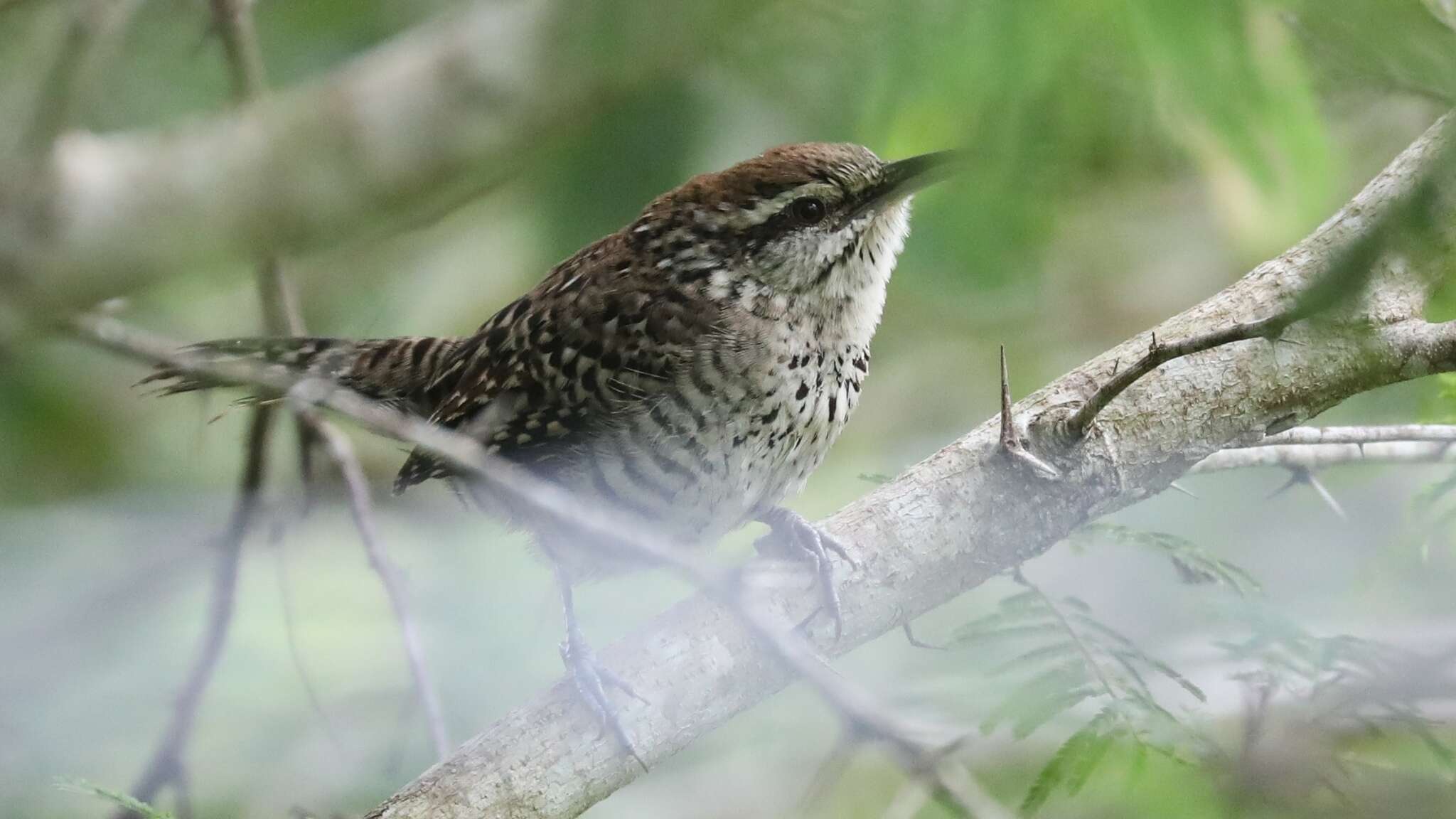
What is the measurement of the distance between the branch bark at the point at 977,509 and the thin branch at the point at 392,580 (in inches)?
11.0

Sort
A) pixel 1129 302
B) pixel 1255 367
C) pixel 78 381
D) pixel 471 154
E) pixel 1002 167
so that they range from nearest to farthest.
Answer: pixel 1002 167 → pixel 1255 367 → pixel 471 154 → pixel 78 381 → pixel 1129 302

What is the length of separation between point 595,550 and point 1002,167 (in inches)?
62.7

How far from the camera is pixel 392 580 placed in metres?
2.21

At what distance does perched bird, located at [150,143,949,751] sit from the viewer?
2.17 meters

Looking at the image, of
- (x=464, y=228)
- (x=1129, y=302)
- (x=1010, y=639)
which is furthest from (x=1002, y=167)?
(x=1129, y=302)

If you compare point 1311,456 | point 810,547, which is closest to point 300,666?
point 810,547

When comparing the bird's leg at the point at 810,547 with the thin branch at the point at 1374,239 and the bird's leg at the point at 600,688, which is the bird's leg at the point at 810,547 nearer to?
the bird's leg at the point at 600,688

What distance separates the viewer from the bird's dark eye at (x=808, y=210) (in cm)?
224

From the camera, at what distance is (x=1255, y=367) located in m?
1.74

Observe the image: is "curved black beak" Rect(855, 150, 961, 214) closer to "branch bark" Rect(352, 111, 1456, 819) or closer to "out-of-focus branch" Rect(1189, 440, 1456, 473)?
"branch bark" Rect(352, 111, 1456, 819)

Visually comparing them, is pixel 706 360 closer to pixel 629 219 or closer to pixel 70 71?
pixel 629 219

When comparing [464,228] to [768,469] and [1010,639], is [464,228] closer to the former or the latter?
[768,469]

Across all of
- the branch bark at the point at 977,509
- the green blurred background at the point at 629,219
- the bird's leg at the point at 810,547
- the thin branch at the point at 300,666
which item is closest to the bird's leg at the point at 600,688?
the branch bark at the point at 977,509

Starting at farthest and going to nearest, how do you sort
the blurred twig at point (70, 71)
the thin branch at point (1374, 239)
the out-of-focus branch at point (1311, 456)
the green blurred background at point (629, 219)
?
the blurred twig at point (70, 71) → the out-of-focus branch at point (1311, 456) → the green blurred background at point (629, 219) → the thin branch at point (1374, 239)
